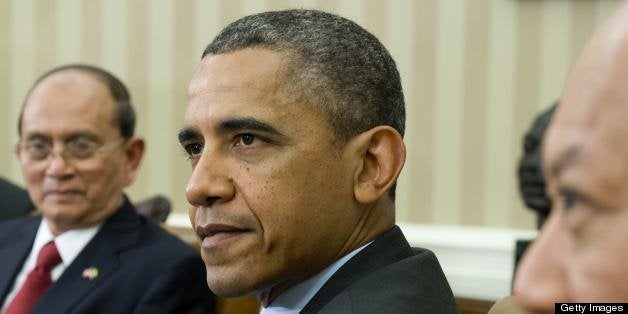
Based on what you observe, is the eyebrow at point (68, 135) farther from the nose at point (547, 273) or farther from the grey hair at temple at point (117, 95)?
the nose at point (547, 273)

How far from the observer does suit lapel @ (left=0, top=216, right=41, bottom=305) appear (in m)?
3.27

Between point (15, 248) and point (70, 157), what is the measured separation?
0.37 meters

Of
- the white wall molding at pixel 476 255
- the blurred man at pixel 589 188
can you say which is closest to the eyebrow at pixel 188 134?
the blurred man at pixel 589 188

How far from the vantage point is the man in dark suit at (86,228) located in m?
3.06

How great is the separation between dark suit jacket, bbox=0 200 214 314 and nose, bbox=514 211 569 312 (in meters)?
2.35

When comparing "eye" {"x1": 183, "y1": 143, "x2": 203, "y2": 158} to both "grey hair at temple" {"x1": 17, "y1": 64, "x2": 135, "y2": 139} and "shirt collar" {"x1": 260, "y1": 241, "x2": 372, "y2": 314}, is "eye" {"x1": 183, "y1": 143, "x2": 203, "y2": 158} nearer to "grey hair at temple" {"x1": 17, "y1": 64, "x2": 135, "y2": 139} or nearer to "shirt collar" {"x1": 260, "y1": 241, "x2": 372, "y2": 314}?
"shirt collar" {"x1": 260, "y1": 241, "x2": 372, "y2": 314}

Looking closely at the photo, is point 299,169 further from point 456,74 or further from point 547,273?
point 456,74

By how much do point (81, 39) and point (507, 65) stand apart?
2196 millimetres

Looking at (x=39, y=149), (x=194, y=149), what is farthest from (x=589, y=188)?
(x=39, y=149)

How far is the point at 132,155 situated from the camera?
11.5 ft

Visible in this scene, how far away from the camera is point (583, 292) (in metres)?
0.72

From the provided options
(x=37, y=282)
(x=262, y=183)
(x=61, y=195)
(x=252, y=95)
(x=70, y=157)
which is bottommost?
(x=37, y=282)

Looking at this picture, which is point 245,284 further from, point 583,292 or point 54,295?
point 54,295

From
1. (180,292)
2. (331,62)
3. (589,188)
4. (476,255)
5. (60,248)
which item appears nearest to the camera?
(589,188)
